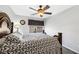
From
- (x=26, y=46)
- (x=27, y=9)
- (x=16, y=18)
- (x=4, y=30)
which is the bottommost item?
(x=26, y=46)

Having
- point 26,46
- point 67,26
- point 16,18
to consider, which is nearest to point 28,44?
point 26,46

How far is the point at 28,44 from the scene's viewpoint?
1.28m

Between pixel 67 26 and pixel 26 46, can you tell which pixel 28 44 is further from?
pixel 67 26

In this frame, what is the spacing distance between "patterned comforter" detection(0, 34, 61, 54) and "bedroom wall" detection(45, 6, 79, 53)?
7.1 inches

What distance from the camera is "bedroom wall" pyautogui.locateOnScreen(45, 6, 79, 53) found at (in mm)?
1274

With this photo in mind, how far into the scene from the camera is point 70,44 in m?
1.35

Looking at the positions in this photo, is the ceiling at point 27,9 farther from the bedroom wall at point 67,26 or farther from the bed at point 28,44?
the bed at point 28,44

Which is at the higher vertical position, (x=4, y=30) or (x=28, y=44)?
(x=4, y=30)

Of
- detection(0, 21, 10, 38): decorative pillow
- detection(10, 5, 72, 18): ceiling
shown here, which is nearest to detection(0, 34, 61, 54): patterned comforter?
detection(0, 21, 10, 38): decorative pillow

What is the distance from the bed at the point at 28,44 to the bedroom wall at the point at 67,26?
0.14m

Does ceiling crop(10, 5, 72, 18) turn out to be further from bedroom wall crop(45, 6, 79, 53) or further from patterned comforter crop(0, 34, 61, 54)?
patterned comforter crop(0, 34, 61, 54)

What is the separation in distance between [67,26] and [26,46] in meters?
0.72
